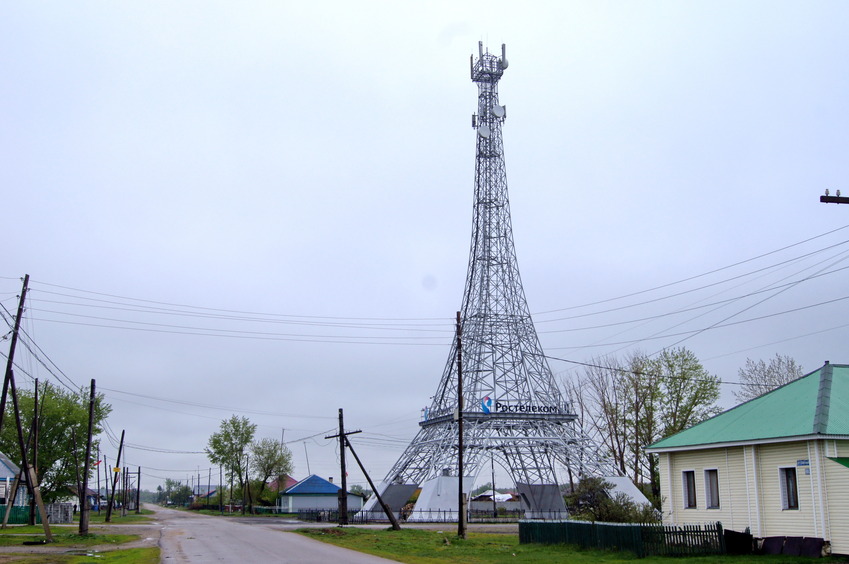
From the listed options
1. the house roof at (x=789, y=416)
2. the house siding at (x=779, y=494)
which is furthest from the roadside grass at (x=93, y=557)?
the house siding at (x=779, y=494)

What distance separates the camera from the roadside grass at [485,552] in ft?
77.9

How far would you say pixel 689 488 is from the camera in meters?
29.9

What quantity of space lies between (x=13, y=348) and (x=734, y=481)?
1115 inches

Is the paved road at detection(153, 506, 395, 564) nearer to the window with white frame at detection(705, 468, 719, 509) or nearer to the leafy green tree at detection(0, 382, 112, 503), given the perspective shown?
the window with white frame at detection(705, 468, 719, 509)

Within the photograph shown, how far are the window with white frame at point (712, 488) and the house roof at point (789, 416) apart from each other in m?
1.18

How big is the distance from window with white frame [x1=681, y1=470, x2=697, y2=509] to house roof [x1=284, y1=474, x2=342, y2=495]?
68.1m

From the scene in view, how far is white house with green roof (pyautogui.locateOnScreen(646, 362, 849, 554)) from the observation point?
23500 mm

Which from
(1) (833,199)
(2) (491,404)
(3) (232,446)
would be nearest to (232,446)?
(3) (232,446)

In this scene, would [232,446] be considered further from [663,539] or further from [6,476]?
[663,539]

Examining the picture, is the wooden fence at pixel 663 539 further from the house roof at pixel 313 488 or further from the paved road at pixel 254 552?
the house roof at pixel 313 488

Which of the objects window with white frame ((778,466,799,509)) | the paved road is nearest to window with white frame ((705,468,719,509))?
window with white frame ((778,466,799,509))

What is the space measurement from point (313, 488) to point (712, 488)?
7178 centimetres

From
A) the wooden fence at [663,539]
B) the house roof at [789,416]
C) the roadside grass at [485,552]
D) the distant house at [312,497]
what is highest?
the house roof at [789,416]

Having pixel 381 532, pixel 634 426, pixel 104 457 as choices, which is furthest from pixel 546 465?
pixel 104 457
